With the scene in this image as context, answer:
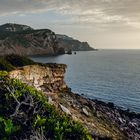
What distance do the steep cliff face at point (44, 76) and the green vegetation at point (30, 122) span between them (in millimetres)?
22008

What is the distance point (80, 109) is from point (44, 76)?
11.5m

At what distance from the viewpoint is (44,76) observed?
5516cm

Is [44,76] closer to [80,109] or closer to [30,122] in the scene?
[80,109]

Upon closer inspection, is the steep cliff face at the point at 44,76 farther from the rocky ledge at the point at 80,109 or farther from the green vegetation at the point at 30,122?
the green vegetation at the point at 30,122

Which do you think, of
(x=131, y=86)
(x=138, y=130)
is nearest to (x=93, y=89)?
(x=131, y=86)

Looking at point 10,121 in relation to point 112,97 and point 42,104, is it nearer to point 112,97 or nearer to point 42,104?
point 42,104

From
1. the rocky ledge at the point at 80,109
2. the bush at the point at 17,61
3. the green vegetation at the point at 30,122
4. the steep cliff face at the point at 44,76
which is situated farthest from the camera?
the bush at the point at 17,61

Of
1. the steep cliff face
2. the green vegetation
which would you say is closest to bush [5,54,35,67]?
the steep cliff face

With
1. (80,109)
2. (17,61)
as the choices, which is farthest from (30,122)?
(17,61)

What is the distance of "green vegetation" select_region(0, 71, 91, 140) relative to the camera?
17984 millimetres

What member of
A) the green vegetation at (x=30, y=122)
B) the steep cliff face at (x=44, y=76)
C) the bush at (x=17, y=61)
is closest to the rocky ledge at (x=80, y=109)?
the steep cliff face at (x=44, y=76)

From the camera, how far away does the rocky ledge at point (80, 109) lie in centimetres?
3916

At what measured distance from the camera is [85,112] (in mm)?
45156

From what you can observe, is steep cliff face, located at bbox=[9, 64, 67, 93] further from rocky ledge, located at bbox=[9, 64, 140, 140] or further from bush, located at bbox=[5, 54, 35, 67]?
bush, located at bbox=[5, 54, 35, 67]
